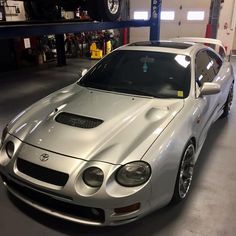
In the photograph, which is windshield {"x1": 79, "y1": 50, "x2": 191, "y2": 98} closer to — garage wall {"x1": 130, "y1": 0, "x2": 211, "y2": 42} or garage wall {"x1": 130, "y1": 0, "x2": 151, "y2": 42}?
garage wall {"x1": 130, "y1": 0, "x2": 211, "y2": 42}

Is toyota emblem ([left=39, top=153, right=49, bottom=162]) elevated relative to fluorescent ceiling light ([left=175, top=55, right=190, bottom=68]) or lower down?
lower down

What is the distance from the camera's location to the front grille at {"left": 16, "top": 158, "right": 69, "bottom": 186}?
162cm

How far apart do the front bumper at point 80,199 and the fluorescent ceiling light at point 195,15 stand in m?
8.74

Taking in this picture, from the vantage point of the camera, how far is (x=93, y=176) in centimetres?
159

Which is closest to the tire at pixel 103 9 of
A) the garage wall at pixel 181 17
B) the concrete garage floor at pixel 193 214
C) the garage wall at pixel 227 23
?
the concrete garage floor at pixel 193 214

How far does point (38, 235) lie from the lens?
1787 millimetres

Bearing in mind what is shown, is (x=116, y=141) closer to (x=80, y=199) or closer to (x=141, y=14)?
(x=80, y=199)

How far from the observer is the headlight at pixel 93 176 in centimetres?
158

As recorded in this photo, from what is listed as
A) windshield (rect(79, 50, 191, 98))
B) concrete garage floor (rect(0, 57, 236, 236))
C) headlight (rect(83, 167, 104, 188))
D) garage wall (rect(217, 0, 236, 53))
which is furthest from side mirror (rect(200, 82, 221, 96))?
garage wall (rect(217, 0, 236, 53))

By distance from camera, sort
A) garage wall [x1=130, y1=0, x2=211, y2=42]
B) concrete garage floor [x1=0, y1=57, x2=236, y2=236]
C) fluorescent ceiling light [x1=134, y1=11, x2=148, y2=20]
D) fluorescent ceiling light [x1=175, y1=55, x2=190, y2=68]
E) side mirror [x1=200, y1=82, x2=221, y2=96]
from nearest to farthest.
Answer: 1. concrete garage floor [x1=0, y1=57, x2=236, y2=236]
2. side mirror [x1=200, y1=82, x2=221, y2=96]
3. fluorescent ceiling light [x1=175, y1=55, x2=190, y2=68]
4. garage wall [x1=130, y1=0, x2=211, y2=42]
5. fluorescent ceiling light [x1=134, y1=11, x2=148, y2=20]

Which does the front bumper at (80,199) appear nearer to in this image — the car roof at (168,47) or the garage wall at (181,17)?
the car roof at (168,47)

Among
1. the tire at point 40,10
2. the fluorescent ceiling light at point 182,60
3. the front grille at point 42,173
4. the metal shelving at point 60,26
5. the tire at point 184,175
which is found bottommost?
the tire at point 184,175

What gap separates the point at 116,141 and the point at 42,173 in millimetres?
512

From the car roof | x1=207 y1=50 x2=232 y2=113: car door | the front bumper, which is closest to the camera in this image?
the front bumper
